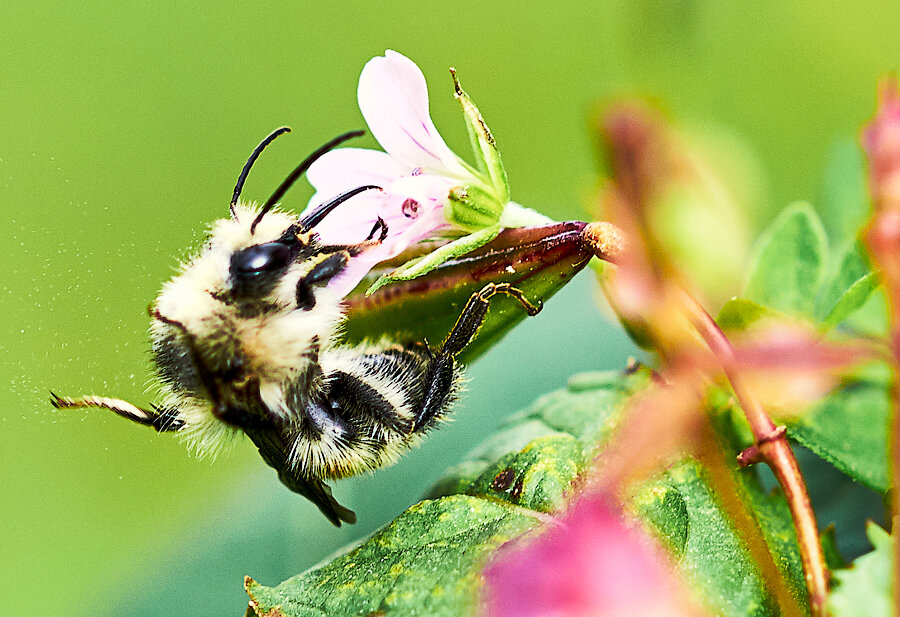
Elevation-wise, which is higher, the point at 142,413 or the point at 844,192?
the point at 142,413

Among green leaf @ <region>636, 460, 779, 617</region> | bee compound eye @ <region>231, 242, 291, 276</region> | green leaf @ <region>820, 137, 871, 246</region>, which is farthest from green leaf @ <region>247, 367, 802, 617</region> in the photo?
green leaf @ <region>820, 137, 871, 246</region>

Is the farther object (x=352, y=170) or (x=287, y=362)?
(x=352, y=170)

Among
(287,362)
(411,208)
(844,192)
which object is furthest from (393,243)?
(844,192)

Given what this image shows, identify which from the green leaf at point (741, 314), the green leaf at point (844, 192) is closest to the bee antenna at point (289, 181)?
the green leaf at point (741, 314)

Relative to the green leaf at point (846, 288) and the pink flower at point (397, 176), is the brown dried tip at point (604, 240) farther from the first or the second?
the green leaf at point (846, 288)

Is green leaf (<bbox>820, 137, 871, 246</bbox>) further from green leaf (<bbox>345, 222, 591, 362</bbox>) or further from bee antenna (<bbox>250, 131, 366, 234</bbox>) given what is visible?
bee antenna (<bbox>250, 131, 366, 234</bbox>)

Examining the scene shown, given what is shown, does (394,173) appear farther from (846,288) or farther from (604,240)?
(846,288)
